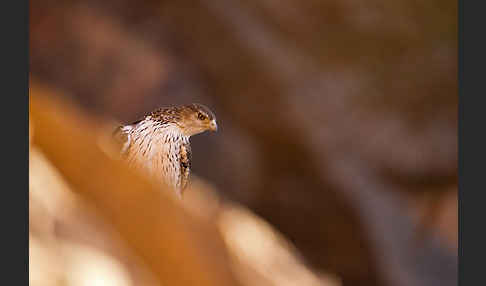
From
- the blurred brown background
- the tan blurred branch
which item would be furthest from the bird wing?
the tan blurred branch

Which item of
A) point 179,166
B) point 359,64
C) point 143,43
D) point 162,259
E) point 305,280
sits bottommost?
point 162,259

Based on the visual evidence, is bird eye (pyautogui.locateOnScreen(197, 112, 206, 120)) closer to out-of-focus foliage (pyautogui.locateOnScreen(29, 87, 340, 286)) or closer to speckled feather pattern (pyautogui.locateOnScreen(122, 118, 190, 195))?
speckled feather pattern (pyautogui.locateOnScreen(122, 118, 190, 195))

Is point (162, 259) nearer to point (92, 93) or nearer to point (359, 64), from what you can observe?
point (92, 93)

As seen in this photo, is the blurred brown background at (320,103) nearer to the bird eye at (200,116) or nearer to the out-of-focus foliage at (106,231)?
the bird eye at (200,116)

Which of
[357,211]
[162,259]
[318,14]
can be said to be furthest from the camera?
[357,211]

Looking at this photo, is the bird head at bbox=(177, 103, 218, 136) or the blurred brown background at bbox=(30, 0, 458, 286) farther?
the blurred brown background at bbox=(30, 0, 458, 286)

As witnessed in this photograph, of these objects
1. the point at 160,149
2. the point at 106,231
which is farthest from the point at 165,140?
the point at 106,231

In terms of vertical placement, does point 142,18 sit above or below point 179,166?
above

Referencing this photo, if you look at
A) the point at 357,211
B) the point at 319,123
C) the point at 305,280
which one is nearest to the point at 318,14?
the point at 319,123
